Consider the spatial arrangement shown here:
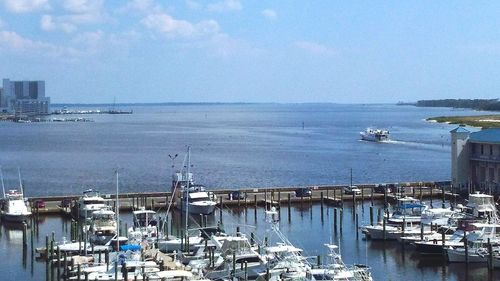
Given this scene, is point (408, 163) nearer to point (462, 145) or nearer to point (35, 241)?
point (462, 145)

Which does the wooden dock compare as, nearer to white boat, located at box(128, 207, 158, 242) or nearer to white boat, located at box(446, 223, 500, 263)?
white boat, located at box(128, 207, 158, 242)

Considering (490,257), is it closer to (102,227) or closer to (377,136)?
(102,227)

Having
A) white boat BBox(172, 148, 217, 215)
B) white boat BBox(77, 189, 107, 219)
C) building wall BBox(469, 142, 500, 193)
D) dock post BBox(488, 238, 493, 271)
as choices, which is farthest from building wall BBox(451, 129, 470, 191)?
white boat BBox(77, 189, 107, 219)

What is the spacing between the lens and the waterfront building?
2484 inches

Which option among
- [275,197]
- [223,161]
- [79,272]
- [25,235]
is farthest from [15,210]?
[223,161]

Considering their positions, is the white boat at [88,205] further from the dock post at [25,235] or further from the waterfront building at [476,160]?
the waterfront building at [476,160]

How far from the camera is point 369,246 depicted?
4797 centimetres

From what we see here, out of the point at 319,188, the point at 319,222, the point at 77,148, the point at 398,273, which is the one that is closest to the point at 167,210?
the point at 319,222

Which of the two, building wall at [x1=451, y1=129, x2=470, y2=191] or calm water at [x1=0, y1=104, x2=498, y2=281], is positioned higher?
building wall at [x1=451, y1=129, x2=470, y2=191]

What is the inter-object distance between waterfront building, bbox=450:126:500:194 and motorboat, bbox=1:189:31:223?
3355cm

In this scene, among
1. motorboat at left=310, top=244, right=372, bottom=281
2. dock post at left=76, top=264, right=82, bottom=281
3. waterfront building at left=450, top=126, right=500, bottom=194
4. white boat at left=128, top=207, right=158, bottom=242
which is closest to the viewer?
motorboat at left=310, top=244, right=372, bottom=281

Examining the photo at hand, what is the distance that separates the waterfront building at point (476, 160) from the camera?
6309 centimetres

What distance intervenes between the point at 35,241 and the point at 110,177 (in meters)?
42.4

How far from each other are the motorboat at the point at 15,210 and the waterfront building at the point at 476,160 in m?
33.5
